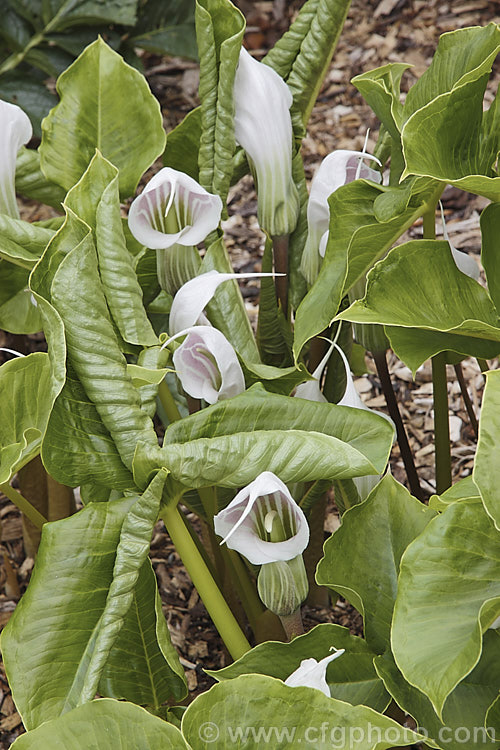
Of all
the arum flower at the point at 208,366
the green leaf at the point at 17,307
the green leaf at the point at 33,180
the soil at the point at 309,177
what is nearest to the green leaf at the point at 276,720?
the arum flower at the point at 208,366

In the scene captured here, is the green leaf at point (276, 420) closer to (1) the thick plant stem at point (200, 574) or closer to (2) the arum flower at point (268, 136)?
(1) the thick plant stem at point (200, 574)

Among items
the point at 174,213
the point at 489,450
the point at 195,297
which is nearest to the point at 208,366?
the point at 195,297

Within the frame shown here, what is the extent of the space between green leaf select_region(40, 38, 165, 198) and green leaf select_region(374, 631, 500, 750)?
0.61 meters

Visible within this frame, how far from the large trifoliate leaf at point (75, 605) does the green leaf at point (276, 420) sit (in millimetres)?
72

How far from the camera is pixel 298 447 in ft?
2.24

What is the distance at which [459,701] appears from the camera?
0.73 meters

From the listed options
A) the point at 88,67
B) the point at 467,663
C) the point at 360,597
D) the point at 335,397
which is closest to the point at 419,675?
the point at 467,663

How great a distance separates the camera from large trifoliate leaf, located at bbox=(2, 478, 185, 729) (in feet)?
2.27

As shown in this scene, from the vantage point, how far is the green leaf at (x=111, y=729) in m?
0.63

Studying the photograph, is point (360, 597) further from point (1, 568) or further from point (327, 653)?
point (1, 568)

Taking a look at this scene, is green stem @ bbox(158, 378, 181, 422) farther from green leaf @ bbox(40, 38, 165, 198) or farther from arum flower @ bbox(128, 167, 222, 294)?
green leaf @ bbox(40, 38, 165, 198)

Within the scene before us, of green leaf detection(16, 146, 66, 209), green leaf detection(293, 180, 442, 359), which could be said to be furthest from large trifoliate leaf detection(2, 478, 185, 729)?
green leaf detection(16, 146, 66, 209)

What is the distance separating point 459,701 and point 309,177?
1.42 meters

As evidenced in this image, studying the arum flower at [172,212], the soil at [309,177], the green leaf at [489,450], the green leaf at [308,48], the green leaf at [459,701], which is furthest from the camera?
the soil at [309,177]
